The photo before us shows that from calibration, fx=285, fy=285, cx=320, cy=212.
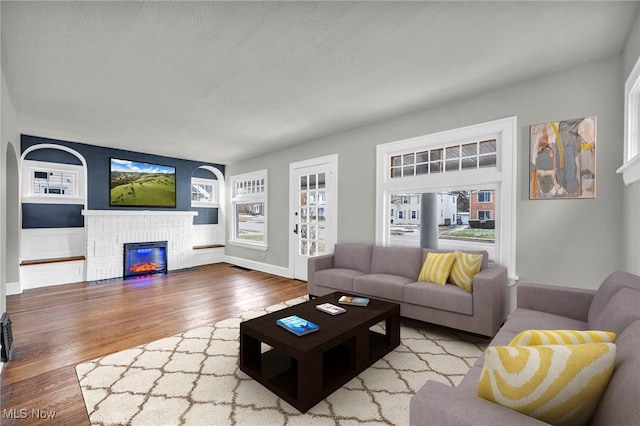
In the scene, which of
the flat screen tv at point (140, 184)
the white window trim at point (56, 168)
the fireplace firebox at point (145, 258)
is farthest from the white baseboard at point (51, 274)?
the flat screen tv at point (140, 184)

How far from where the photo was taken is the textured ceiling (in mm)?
1891

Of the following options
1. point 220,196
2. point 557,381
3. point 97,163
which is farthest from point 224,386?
point 220,196

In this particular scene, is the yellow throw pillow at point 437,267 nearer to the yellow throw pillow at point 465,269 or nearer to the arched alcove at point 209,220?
the yellow throw pillow at point 465,269

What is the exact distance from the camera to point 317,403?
178 cm

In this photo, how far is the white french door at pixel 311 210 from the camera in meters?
4.66

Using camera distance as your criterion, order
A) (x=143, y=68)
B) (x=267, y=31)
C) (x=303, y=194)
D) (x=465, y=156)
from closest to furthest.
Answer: (x=267, y=31) → (x=143, y=68) → (x=465, y=156) → (x=303, y=194)

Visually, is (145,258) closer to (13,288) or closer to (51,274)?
(51,274)

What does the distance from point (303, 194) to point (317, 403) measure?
3.74m

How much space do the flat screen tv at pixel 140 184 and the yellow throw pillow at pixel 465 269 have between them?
5.82 m

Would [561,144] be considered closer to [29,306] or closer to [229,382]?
[229,382]

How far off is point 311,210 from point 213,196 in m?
3.45

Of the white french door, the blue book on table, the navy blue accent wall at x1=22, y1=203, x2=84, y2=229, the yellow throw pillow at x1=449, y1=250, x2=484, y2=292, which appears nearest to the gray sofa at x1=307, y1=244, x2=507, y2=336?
the yellow throw pillow at x1=449, y1=250, x2=484, y2=292

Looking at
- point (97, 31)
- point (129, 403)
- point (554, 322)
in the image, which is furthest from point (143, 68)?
point (554, 322)

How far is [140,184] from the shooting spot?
588 centimetres
